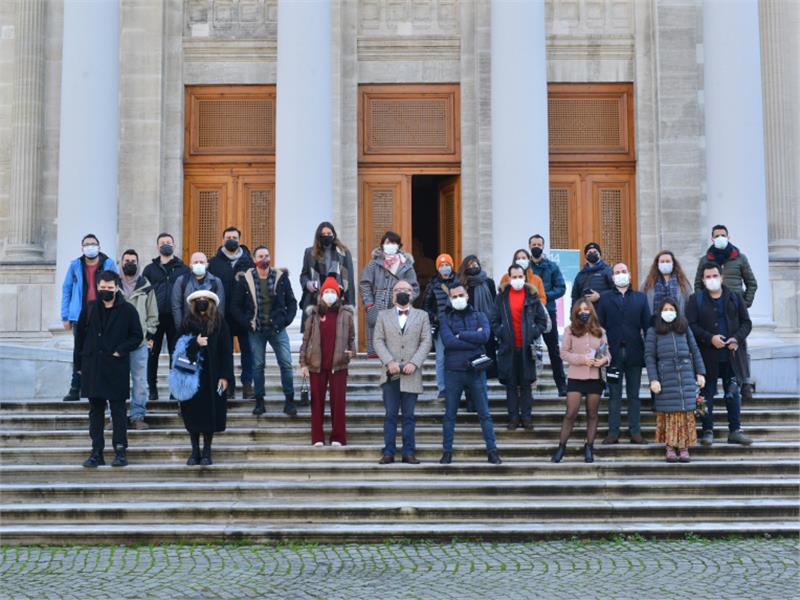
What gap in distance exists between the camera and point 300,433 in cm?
1189

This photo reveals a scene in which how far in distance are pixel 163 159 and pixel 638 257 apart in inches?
Result: 344

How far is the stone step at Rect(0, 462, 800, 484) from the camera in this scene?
35.8ft

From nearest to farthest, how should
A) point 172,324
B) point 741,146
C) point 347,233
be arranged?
point 172,324, point 741,146, point 347,233

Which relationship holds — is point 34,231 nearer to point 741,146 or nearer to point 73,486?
point 73,486

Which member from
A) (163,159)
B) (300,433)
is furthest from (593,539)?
(163,159)

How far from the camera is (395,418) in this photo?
437 inches

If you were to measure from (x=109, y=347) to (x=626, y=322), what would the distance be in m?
5.87

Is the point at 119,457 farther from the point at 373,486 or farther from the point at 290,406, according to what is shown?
the point at 373,486

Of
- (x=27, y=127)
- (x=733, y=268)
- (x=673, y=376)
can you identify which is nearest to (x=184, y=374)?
(x=673, y=376)

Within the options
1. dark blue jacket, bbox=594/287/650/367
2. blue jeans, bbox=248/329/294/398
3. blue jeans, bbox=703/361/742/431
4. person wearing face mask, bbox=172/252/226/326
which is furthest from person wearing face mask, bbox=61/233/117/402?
blue jeans, bbox=703/361/742/431

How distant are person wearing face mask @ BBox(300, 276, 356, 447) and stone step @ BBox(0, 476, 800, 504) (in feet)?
3.56

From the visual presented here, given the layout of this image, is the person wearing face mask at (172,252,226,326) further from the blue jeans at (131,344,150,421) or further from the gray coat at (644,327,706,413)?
the gray coat at (644,327,706,413)

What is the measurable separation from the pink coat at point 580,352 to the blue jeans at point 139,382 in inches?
192

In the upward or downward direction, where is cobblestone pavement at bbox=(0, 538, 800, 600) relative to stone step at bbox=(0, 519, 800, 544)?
downward
